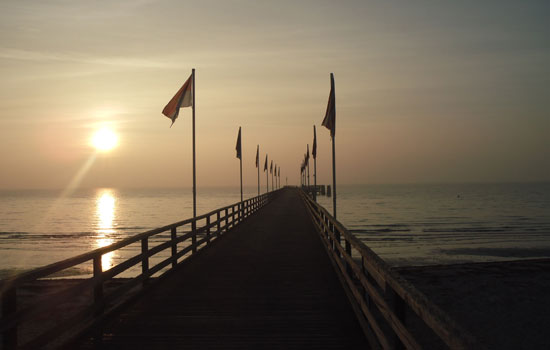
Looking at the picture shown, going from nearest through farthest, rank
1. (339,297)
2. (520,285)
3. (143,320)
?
(143,320), (339,297), (520,285)

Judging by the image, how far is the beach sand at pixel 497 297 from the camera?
1119 cm

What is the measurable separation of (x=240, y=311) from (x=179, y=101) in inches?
408

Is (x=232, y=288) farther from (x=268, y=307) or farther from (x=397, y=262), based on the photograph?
(x=397, y=262)

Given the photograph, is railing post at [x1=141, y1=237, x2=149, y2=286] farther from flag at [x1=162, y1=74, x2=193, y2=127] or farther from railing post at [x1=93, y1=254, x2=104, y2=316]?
flag at [x1=162, y1=74, x2=193, y2=127]

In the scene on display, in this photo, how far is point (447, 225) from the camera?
45.6 m

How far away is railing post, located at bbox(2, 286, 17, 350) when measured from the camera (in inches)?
162

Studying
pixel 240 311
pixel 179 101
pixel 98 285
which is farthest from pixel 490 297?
pixel 98 285

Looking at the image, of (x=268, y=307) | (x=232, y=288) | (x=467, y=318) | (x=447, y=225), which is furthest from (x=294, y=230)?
(x=447, y=225)

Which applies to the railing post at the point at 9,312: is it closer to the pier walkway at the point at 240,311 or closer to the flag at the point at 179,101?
the pier walkway at the point at 240,311

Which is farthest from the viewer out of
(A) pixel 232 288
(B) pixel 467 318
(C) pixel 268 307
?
(B) pixel 467 318

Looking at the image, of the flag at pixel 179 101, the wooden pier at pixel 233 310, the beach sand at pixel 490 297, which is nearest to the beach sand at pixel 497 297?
the beach sand at pixel 490 297

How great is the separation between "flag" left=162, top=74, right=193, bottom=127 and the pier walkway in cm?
561

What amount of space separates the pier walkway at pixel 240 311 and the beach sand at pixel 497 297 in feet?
13.3

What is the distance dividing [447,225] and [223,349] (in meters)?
43.5
